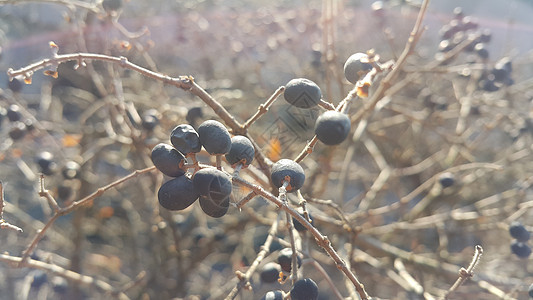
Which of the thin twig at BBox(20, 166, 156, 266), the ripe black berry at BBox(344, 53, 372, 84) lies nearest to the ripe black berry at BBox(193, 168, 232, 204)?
the thin twig at BBox(20, 166, 156, 266)

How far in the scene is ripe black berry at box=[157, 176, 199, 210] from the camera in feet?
4.02

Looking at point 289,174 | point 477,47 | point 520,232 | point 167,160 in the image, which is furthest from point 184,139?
point 477,47

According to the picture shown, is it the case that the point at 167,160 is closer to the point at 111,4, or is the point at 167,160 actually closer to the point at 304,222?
the point at 304,222

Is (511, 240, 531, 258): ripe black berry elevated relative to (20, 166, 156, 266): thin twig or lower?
lower

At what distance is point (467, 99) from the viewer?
3100 millimetres

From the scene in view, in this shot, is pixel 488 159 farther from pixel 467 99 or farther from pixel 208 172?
pixel 208 172

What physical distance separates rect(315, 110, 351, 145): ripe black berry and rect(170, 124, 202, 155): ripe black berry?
1.22 feet

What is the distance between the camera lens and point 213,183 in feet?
3.84

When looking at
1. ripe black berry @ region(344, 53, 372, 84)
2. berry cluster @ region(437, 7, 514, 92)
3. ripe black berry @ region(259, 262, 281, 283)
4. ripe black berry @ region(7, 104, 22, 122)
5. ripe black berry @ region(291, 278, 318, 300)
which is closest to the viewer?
ripe black berry @ region(291, 278, 318, 300)

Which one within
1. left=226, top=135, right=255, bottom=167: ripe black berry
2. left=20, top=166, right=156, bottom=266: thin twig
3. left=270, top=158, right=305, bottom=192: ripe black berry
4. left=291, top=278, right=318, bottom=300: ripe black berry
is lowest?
left=291, top=278, right=318, bottom=300: ripe black berry

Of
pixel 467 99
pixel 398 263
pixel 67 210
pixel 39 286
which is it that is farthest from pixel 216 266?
pixel 67 210

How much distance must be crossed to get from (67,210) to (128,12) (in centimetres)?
423

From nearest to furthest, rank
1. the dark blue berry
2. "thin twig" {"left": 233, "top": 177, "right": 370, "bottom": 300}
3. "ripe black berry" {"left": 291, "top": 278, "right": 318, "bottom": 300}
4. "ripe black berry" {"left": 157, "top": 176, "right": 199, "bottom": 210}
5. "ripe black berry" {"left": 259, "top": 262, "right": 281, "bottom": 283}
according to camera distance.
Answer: "thin twig" {"left": 233, "top": 177, "right": 370, "bottom": 300} < "ripe black berry" {"left": 157, "top": 176, "right": 199, "bottom": 210} < "ripe black berry" {"left": 291, "top": 278, "right": 318, "bottom": 300} < "ripe black berry" {"left": 259, "top": 262, "right": 281, "bottom": 283} < the dark blue berry

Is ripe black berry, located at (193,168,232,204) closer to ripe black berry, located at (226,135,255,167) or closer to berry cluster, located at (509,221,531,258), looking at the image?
ripe black berry, located at (226,135,255,167)
